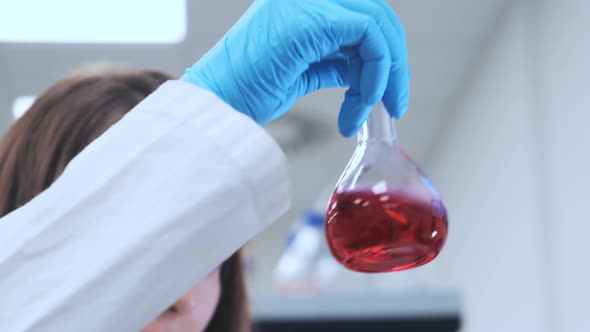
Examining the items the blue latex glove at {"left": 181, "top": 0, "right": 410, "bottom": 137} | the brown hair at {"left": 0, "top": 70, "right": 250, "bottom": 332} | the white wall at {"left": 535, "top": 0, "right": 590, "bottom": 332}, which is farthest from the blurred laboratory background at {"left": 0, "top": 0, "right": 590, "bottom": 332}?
the blue latex glove at {"left": 181, "top": 0, "right": 410, "bottom": 137}

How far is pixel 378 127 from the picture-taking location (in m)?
0.62

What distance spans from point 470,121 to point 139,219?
97.7 inches

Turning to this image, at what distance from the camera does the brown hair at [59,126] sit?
86cm

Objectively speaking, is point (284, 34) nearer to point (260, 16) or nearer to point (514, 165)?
point (260, 16)

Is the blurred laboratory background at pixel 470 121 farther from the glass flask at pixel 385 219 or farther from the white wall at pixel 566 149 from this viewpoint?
the glass flask at pixel 385 219

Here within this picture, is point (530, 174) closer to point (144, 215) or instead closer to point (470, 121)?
point (470, 121)

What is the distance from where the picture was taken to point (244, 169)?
520 mm

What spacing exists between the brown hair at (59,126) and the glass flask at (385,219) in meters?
0.41

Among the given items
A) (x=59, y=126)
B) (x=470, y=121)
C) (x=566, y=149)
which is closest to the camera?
(x=59, y=126)

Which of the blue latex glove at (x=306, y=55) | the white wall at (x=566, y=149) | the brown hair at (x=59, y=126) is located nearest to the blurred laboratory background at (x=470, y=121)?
the white wall at (x=566, y=149)

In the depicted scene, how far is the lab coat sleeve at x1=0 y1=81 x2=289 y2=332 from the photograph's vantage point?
0.50 meters

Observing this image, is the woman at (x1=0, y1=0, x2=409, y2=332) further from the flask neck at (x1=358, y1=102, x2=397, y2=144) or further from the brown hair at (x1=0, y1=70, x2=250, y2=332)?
the brown hair at (x1=0, y1=70, x2=250, y2=332)

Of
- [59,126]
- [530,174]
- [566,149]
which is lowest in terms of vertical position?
[530,174]

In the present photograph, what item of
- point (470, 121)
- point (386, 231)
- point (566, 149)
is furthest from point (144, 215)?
point (470, 121)
